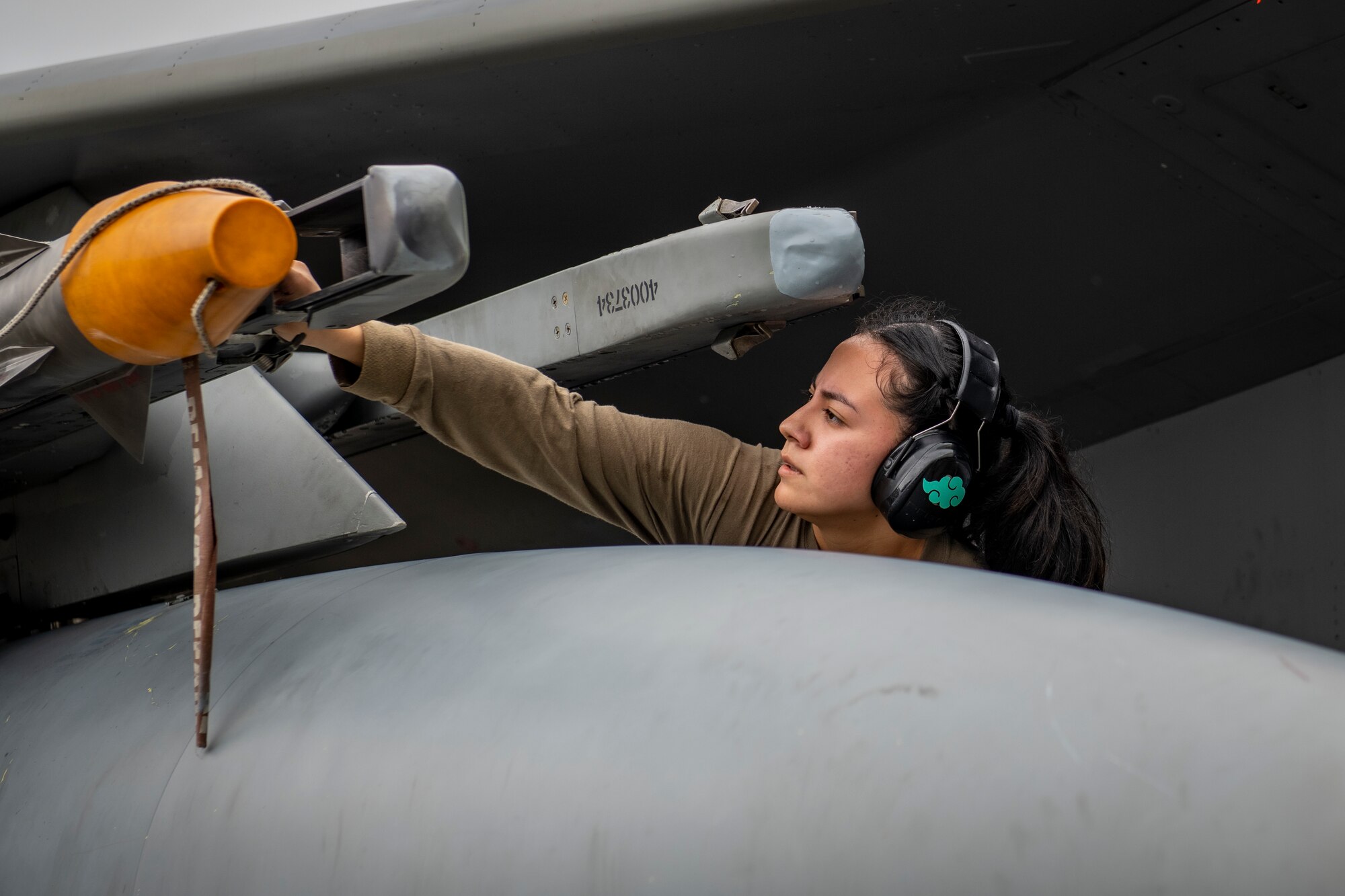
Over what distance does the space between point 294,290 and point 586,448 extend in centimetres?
52

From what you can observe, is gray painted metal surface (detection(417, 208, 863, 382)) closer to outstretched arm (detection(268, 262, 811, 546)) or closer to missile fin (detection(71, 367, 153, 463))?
outstretched arm (detection(268, 262, 811, 546))

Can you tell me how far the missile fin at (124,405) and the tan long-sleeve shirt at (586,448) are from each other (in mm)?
268

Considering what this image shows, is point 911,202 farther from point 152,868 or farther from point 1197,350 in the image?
point 152,868

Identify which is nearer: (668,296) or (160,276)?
(160,276)

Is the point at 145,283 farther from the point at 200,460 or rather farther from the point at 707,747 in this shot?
the point at 707,747

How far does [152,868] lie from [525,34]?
5.15 ft

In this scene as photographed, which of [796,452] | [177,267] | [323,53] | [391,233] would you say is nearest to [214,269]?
[177,267]

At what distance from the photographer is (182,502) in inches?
91.5

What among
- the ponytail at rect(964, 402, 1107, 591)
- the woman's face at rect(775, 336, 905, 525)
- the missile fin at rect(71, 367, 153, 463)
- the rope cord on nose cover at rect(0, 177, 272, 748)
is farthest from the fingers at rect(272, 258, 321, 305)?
the ponytail at rect(964, 402, 1107, 591)

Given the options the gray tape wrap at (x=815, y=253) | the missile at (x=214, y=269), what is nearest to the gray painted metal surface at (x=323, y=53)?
the gray tape wrap at (x=815, y=253)

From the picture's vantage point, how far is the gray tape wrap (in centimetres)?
193

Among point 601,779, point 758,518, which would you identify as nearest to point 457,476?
point 758,518

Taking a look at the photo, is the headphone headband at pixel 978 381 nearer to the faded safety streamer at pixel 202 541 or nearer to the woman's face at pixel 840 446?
the woman's face at pixel 840 446

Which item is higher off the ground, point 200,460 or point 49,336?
point 49,336
